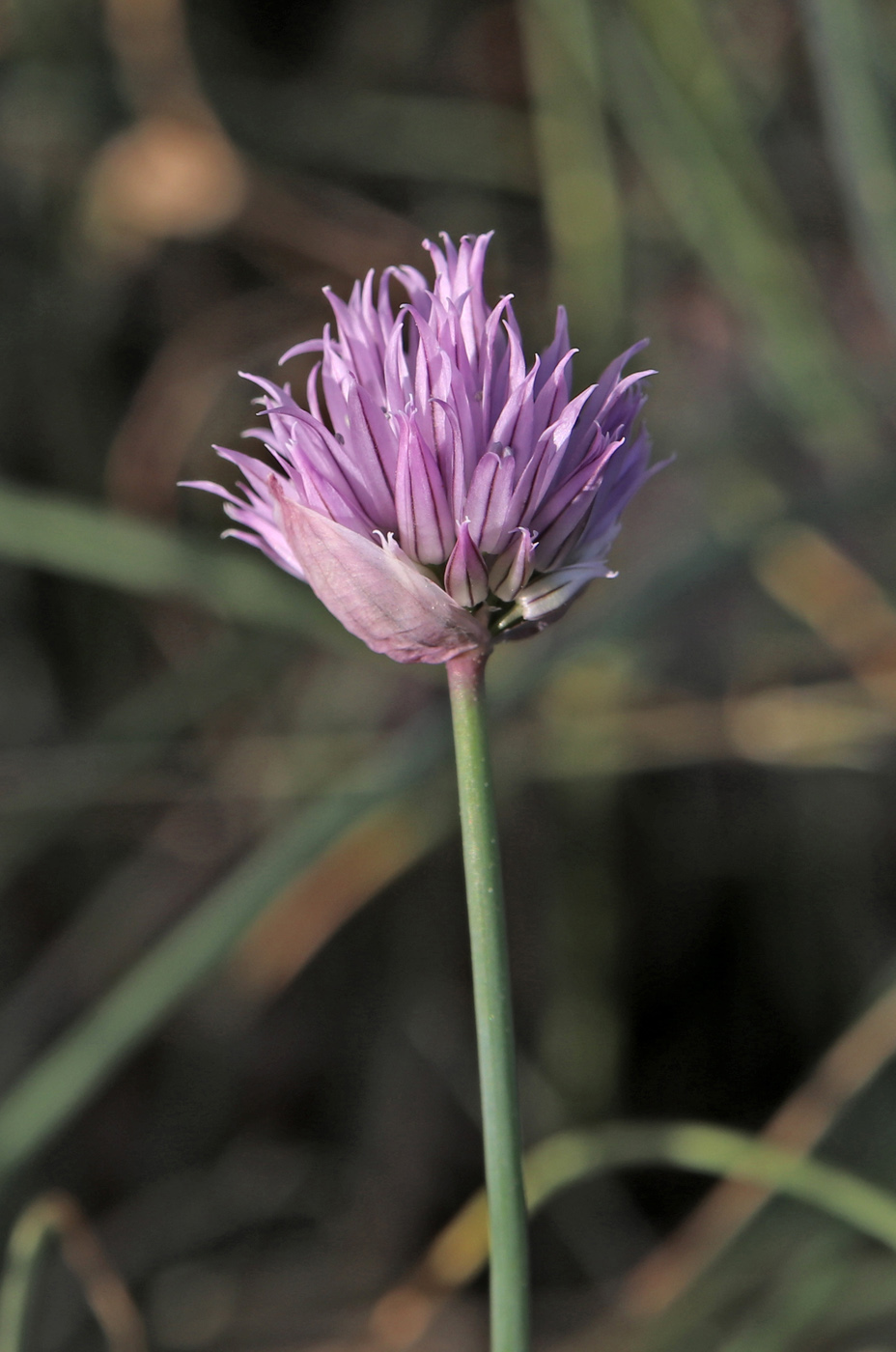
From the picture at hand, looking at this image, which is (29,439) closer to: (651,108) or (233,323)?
(233,323)

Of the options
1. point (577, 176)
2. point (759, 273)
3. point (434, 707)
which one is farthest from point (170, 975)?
point (577, 176)

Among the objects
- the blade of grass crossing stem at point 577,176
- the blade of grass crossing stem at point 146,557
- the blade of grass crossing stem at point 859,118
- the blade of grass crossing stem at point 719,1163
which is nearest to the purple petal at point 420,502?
the blade of grass crossing stem at point 719,1163

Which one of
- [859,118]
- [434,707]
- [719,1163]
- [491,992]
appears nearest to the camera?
[491,992]

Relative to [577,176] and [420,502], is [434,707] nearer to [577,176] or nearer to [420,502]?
[577,176]

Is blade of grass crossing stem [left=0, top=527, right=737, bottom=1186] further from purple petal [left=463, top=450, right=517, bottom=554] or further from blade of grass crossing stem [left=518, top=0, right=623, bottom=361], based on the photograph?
blade of grass crossing stem [left=518, top=0, right=623, bottom=361]

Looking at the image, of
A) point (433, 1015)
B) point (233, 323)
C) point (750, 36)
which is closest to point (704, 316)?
point (750, 36)

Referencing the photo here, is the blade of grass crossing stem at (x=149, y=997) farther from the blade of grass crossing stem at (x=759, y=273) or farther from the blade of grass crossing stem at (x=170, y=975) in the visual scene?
the blade of grass crossing stem at (x=759, y=273)
